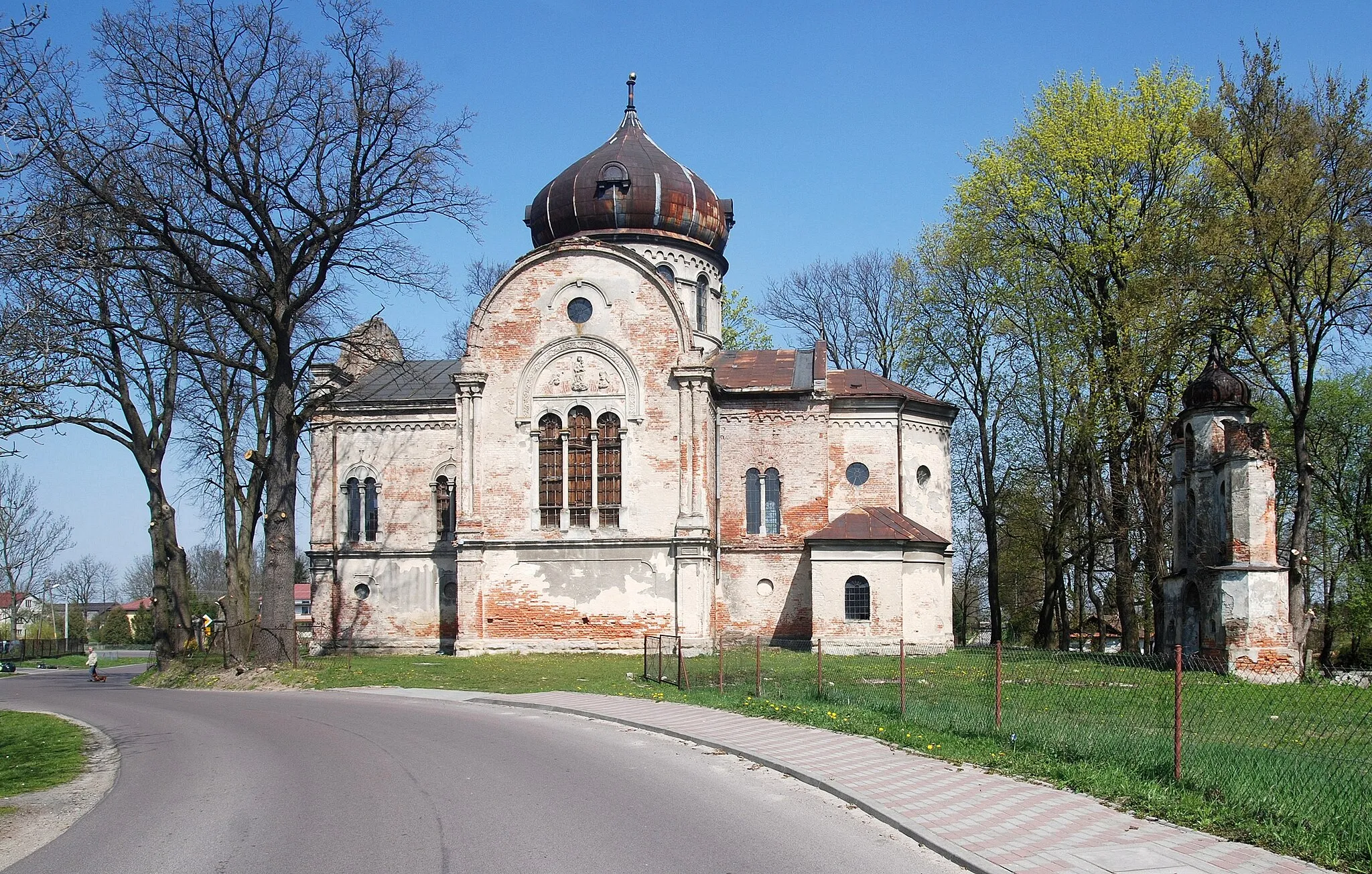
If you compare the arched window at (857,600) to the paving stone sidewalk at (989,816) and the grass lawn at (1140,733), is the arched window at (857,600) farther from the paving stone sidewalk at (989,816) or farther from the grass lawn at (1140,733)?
the paving stone sidewalk at (989,816)

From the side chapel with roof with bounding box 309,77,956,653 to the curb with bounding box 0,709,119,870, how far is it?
1616 centimetres

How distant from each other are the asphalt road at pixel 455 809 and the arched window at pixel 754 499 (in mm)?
17388

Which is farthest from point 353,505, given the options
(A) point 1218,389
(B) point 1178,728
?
(B) point 1178,728

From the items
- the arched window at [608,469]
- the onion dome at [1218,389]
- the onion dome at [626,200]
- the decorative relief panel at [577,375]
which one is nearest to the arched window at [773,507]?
the arched window at [608,469]

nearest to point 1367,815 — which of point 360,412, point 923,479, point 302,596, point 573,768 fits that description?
point 573,768

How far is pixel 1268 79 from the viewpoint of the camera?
25.7 m

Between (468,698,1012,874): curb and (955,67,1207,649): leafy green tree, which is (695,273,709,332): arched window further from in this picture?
(468,698,1012,874): curb

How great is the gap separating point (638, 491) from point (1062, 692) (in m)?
20.4

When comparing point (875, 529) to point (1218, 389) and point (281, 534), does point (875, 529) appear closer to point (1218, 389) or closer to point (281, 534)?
point (1218, 389)

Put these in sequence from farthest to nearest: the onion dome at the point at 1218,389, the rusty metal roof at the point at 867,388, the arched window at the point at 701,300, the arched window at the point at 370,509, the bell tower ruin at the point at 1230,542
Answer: the arched window at the point at 701,300 < the arched window at the point at 370,509 < the rusty metal roof at the point at 867,388 < the onion dome at the point at 1218,389 < the bell tower ruin at the point at 1230,542

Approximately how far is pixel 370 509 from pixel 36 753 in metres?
21.6

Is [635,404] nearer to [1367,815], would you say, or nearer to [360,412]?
[360,412]

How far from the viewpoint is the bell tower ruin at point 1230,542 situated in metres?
24.1

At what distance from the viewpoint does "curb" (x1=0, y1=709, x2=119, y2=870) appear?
9.98m
